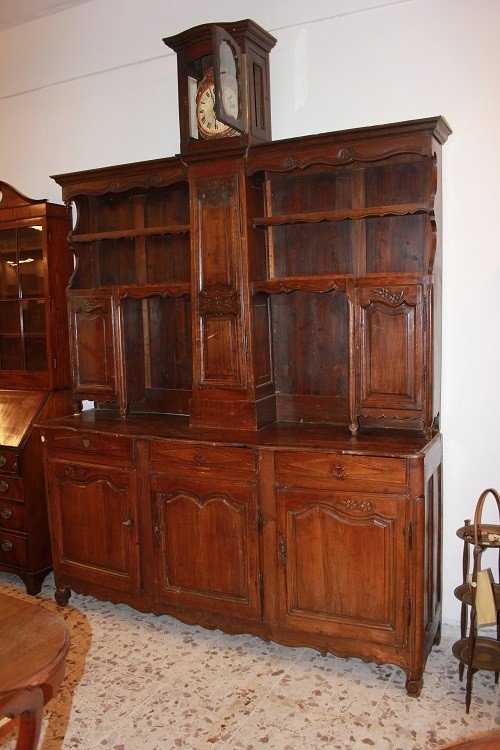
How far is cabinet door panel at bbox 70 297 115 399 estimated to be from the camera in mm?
3393

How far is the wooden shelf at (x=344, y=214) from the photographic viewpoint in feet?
8.67

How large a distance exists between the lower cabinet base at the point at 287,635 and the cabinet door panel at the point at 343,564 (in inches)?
1.7

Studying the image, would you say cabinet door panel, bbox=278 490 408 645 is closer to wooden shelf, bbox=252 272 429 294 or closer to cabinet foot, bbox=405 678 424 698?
cabinet foot, bbox=405 678 424 698

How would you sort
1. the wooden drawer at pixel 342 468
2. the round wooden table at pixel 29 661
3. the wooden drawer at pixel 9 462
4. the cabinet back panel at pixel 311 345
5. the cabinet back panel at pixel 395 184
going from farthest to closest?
the wooden drawer at pixel 9 462
the cabinet back panel at pixel 311 345
the cabinet back panel at pixel 395 184
the wooden drawer at pixel 342 468
the round wooden table at pixel 29 661

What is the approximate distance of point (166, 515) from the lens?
2982 millimetres

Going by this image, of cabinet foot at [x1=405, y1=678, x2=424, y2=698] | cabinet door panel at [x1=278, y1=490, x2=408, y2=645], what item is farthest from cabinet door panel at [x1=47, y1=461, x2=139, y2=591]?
cabinet foot at [x1=405, y1=678, x2=424, y2=698]

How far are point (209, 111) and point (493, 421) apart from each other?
6.39 feet

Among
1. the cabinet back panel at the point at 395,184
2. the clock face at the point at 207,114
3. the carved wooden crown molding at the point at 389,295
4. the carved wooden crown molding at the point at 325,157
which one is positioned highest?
the clock face at the point at 207,114

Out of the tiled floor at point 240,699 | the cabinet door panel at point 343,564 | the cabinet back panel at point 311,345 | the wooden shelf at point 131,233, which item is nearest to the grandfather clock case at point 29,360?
the wooden shelf at point 131,233

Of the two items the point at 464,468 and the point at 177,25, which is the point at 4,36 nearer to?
the point at 177,25

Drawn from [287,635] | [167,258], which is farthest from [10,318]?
[287,635]

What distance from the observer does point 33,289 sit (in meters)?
3.74

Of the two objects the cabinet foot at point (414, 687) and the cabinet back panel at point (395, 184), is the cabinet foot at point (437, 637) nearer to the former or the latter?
the cabinet foot at point (414, 687)

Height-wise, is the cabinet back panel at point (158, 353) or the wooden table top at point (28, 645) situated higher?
the cabinet back panel at point (158, 353)
